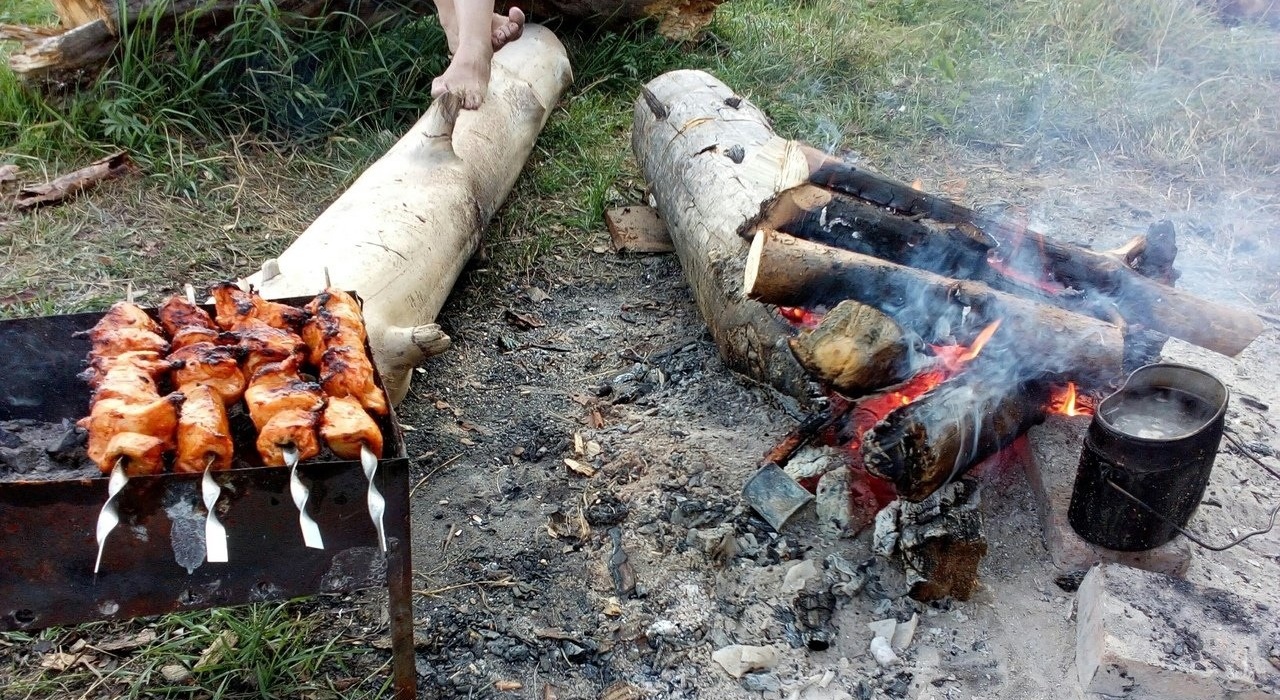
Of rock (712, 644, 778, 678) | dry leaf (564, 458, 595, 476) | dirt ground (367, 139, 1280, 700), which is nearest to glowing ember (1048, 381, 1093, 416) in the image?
dirt ground (367, 139, 1280, 700)

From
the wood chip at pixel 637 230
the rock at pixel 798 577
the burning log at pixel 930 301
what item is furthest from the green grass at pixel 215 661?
the wood chip at pixel 637 230

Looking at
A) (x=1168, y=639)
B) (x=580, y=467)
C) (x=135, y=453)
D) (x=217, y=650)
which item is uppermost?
(x=135, y=453)

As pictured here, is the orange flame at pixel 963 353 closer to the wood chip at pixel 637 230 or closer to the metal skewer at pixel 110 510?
the wood chip at pixel 637 230

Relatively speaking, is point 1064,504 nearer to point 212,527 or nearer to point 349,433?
point 349,433

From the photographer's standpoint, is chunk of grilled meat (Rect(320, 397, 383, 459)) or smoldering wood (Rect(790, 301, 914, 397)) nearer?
chunk of grilled meat (Rect(320, 397, 383, 459))

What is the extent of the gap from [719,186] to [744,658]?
225 centimetres

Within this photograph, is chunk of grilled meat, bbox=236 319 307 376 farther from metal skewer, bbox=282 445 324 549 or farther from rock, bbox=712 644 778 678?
rock, bbox=712 644 778 678

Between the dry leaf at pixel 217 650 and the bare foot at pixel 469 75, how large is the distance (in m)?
2.88

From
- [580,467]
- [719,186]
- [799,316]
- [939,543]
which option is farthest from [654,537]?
[719,186]

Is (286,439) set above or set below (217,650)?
above

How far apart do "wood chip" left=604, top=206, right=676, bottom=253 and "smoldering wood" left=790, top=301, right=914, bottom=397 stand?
7.33 feet

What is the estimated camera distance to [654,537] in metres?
3.09

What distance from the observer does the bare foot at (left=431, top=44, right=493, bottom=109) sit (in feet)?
15.4

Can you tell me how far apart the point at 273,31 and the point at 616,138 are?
2.25 metres
